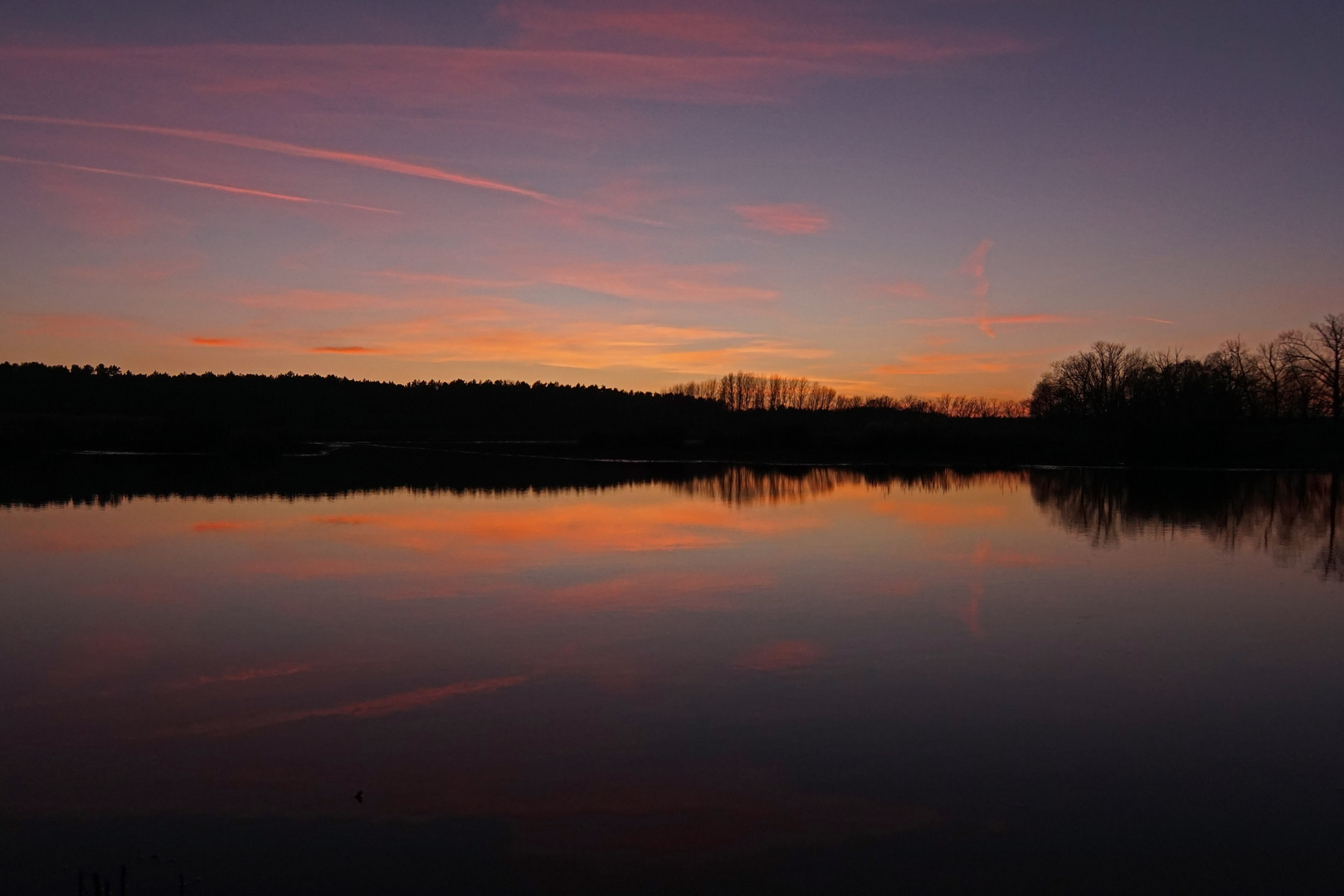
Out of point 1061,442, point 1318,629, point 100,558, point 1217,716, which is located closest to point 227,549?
point 100,558

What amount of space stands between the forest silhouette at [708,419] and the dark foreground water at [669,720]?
32.0 meters

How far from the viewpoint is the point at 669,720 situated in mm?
6406

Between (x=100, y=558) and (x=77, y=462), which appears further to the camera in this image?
(x=77, y=462)

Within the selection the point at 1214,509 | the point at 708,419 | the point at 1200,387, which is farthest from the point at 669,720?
the point at 708,419

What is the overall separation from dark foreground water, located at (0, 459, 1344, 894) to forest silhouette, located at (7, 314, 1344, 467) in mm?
32016

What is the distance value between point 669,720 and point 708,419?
109739mm

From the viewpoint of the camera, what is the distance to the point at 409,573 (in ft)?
38.9

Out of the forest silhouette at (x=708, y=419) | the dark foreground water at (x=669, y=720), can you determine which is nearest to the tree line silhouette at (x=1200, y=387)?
the forest silhouette at (x=708, y=419)

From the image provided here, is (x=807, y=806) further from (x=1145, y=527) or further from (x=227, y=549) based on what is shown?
(x=1145, y=527)

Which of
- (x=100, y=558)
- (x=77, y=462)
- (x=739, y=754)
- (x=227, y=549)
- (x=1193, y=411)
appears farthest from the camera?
(x=1193, y=411)

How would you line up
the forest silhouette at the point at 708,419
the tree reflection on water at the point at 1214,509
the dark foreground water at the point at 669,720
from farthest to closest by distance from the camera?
the forest silhouette at the point at 708,419 < the tree reflection on water at the point at 1214,509 < the dark foreground water at the point at 669,720

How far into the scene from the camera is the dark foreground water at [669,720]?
4590mm

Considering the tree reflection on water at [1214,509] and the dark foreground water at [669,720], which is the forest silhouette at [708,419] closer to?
the tree reflection on water at [1214,509]

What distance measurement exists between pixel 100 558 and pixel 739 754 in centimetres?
1047
